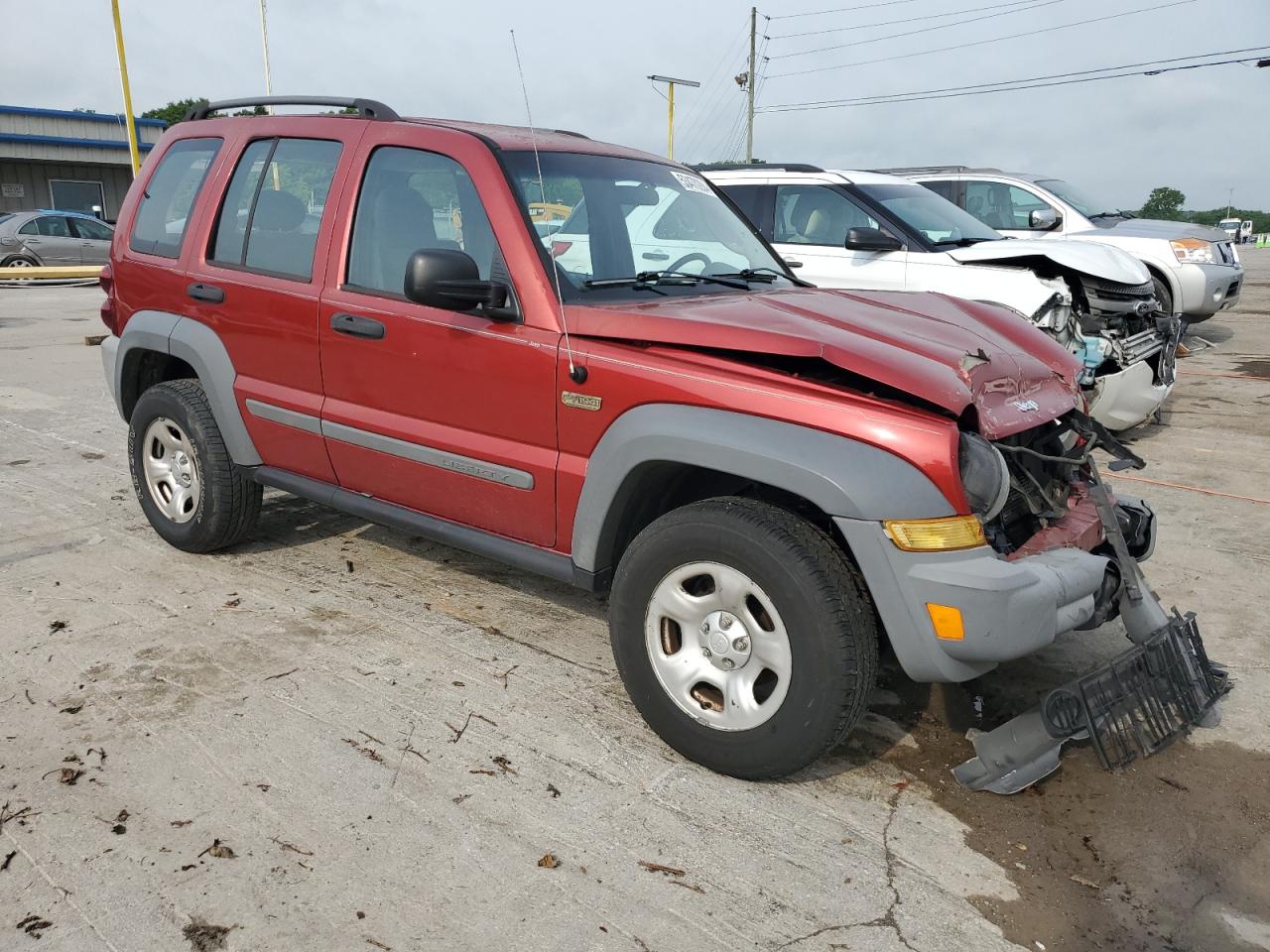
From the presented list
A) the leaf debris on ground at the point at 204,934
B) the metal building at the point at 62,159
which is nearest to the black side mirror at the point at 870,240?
the leaf debris on ground at the point at 204,934

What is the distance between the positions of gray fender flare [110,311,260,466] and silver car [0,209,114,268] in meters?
18.2

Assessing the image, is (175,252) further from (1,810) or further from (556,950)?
(556,950)

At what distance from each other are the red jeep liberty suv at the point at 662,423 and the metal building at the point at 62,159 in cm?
3485

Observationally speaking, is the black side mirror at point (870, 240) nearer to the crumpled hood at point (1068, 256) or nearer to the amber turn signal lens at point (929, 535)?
the crumpled hood at point (1068, 256)

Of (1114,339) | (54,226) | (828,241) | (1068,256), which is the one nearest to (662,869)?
(1114,339)

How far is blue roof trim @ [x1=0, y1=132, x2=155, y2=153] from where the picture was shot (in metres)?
33.5

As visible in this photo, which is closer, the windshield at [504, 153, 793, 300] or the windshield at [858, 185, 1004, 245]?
the windshield at [504, 153, 793, 300]

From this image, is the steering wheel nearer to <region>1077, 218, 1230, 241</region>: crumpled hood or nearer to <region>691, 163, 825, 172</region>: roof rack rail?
<region>691, 163, 825, 172</region>: roof rack rail

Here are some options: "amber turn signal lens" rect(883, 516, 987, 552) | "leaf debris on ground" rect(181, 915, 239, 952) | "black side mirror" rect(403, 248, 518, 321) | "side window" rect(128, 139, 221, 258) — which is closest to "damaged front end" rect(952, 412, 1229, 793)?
"amber turn signal lens" rect(883, 516, 987, 552)

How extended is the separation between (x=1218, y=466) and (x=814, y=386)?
5202mm

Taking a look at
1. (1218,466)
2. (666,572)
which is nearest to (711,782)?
(666,572)

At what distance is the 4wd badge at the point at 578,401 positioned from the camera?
322cm

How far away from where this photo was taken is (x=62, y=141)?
3453 centimetres

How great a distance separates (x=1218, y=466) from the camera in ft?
22.3
